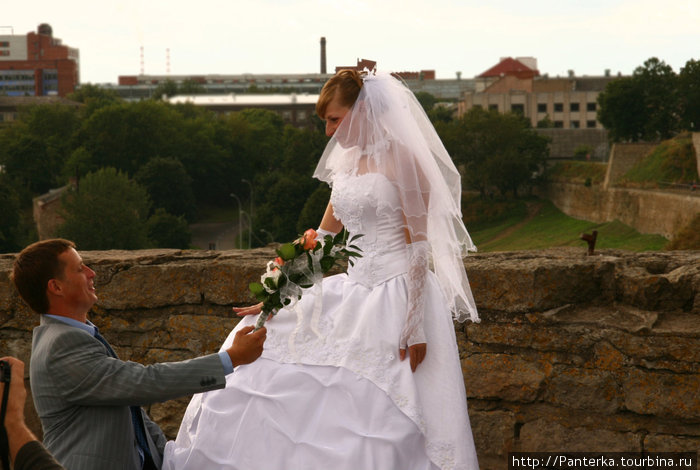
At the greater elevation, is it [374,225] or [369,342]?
[374,225]

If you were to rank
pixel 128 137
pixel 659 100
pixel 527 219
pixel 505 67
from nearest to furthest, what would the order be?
pixel 659 100
pixel 527 219
pixel 128 137
pixel 505 67

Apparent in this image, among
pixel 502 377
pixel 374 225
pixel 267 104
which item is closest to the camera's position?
pixel 374 225

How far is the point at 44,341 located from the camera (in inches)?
107

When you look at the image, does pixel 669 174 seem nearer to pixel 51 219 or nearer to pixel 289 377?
pixel 51 219

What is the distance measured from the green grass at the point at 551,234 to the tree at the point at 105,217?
20.7 metres

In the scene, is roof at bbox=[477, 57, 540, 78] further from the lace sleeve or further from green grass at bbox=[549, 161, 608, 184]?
the lace sleeve

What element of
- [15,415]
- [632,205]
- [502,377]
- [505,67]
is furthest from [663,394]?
[505,67]

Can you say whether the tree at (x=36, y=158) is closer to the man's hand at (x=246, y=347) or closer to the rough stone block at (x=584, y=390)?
the rough stone block at (x=584, y=390)

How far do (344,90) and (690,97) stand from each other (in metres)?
58.5

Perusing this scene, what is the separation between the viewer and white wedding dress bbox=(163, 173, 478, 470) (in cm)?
305

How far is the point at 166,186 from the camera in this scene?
6469cm

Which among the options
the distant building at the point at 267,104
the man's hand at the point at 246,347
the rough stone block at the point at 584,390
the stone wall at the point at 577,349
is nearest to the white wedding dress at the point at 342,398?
the man's hand at the point at 246,347

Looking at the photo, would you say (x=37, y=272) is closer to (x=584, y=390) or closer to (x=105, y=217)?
(x=584, y=390)

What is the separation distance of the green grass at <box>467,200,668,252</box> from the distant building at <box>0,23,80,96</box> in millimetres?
87007
